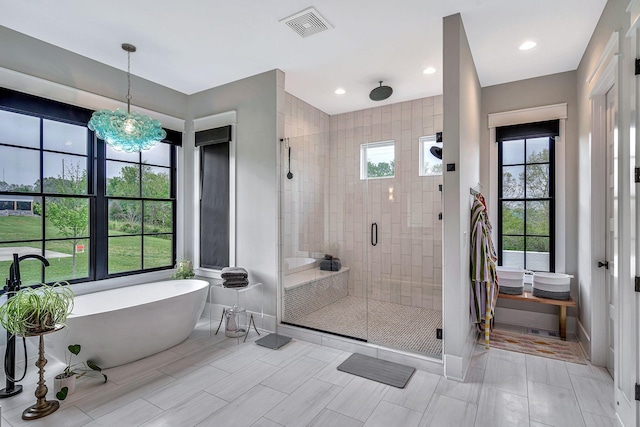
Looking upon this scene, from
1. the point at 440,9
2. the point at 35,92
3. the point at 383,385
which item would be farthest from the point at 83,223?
the point at 440,9

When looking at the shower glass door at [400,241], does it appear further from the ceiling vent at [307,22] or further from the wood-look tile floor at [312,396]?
the ceiling vent at [307,22]

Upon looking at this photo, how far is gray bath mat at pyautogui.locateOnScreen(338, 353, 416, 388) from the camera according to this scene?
8.29 feet

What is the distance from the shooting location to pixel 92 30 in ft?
9.19

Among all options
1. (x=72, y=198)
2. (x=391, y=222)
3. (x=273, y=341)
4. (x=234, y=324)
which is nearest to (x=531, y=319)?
(x=391, y=222)

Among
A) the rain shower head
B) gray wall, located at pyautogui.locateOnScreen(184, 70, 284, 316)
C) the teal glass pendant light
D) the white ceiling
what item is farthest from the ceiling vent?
the teal glass pendant light

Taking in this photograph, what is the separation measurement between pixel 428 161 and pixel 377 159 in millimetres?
564

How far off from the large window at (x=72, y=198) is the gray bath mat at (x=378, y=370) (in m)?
2.70

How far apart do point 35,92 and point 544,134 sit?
17.0 ft

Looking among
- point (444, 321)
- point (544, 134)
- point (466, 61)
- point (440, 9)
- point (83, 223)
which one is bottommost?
point (444, 321)

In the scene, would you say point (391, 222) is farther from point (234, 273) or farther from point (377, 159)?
point (234, 273)

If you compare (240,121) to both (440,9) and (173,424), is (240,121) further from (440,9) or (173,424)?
(173,424)

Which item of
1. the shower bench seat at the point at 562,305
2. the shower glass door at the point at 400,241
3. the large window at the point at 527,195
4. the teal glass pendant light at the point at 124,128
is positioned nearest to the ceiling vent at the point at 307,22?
the shower glass door at the point at 400,241

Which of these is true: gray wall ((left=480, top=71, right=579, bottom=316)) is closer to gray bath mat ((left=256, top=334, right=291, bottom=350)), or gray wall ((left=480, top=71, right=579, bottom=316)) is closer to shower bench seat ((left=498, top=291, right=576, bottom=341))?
shower bench seat ((left=498, top=291, right=576, bottom=341))

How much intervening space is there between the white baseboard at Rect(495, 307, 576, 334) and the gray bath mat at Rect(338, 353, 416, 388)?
1768 millimetres
